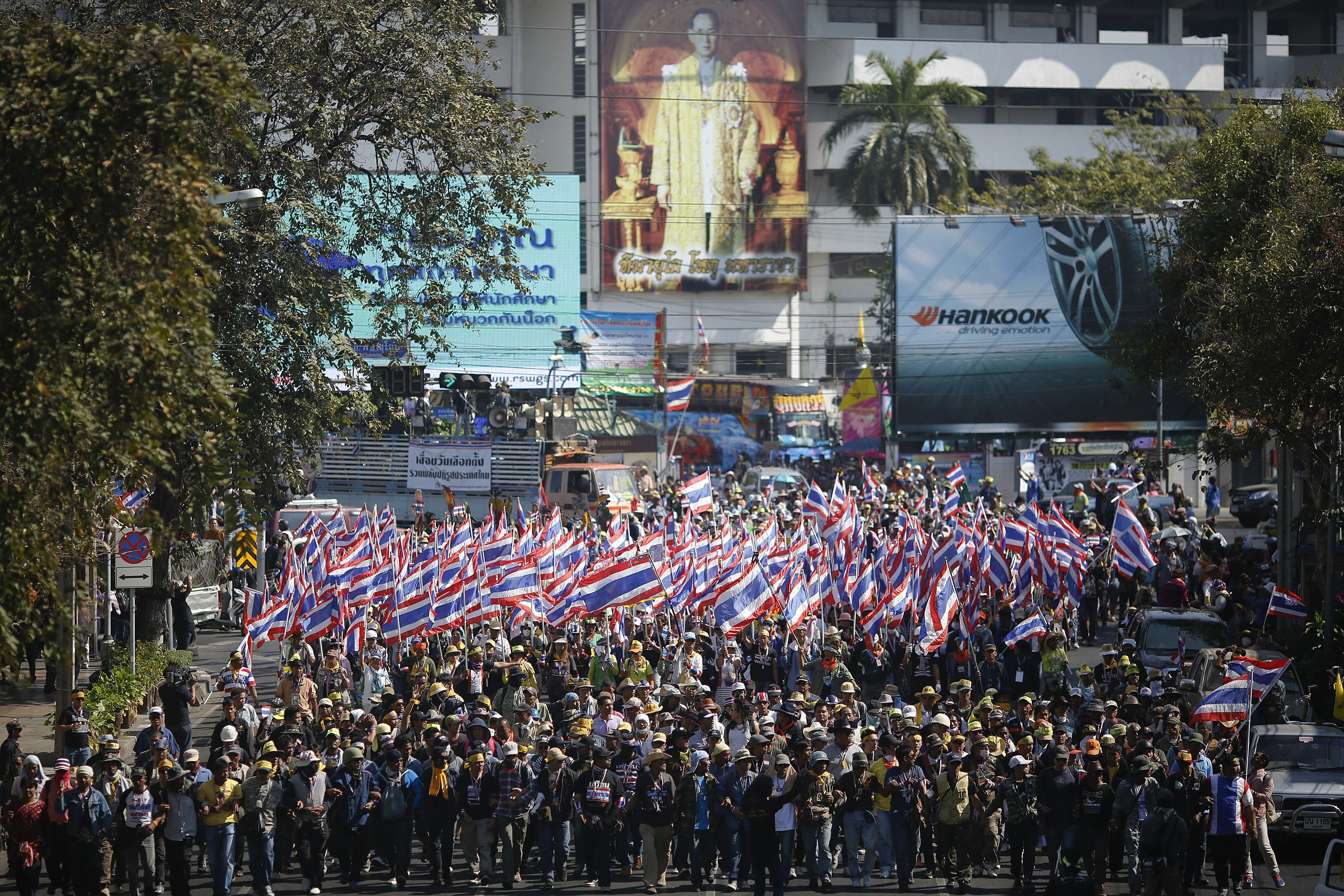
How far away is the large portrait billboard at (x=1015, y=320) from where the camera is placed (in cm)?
4469

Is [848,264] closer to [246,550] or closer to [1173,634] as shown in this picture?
[246,550]

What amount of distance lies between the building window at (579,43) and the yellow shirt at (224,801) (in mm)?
63026

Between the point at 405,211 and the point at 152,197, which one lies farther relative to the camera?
the point at 405,211

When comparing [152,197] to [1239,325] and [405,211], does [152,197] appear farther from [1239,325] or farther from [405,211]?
[1239,325]

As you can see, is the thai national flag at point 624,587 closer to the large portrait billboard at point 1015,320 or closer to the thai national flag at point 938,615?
the thai national flag at point 938,615

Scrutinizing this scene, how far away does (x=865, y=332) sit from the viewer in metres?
75.4

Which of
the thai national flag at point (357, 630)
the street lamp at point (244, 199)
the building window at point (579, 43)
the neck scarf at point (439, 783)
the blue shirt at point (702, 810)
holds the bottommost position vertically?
the blue shirt at point (702, 810)

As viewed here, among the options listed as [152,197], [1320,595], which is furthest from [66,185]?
[1320,595]

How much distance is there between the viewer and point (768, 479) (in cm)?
4744

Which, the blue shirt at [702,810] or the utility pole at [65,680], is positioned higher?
the utility pole at [65,680]

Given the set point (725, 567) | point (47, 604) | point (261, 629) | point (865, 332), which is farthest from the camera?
point (865, 332)

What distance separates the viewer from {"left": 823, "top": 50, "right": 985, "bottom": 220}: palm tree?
64562 mm

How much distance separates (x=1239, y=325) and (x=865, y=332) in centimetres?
5526

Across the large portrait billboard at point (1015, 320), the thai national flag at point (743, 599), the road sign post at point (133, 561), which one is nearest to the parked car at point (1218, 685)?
the thai national flag at point (743, 599)
